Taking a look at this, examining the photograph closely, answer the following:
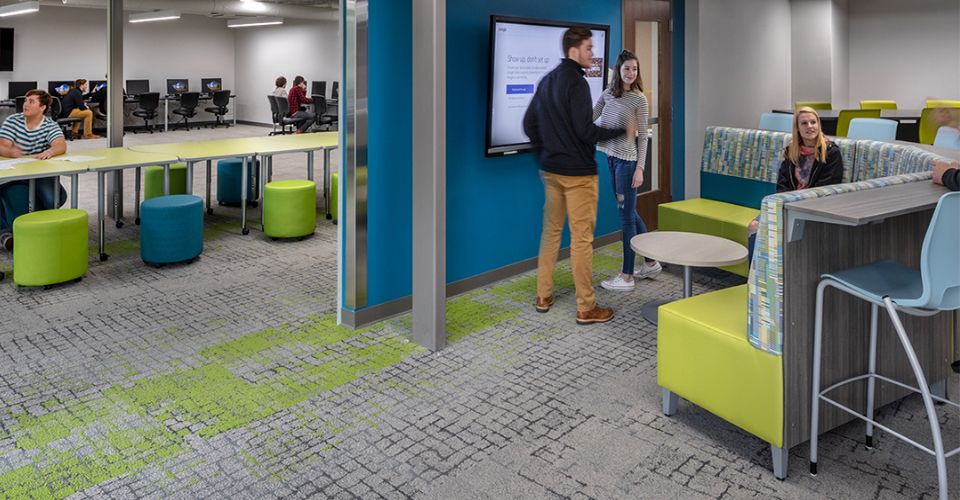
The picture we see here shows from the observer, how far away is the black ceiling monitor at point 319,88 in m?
15.0

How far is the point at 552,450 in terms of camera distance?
2.42 m

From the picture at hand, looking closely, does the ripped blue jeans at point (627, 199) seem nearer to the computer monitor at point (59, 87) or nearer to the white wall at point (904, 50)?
the white wall at point (904, 50)

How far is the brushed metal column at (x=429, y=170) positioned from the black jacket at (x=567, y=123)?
608mm

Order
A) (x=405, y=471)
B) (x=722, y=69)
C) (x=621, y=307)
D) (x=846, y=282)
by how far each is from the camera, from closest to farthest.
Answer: (x=846, y=282)
(x=405, y=471)
(x=621, y=307)
(x=722, y=69)

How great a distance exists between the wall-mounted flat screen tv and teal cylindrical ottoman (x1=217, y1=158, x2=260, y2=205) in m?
3.51

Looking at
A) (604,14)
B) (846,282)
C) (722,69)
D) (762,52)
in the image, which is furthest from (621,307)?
(762,52)

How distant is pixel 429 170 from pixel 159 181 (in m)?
4.10

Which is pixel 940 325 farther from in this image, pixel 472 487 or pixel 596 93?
pixel 596 93

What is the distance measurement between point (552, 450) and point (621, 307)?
5.72ft

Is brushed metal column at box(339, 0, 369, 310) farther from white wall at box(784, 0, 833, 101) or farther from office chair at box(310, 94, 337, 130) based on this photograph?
office chair at box(310, 94, 337, 130)

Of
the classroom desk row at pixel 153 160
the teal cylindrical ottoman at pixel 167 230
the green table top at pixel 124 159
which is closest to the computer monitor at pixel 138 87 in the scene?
the classroom desk row at pixel 153 160

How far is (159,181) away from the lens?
630cm

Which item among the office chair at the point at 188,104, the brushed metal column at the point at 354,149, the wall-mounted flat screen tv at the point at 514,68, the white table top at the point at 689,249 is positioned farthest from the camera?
the office chair at the point at 188,104

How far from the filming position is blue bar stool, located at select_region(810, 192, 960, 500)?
1920 mm
